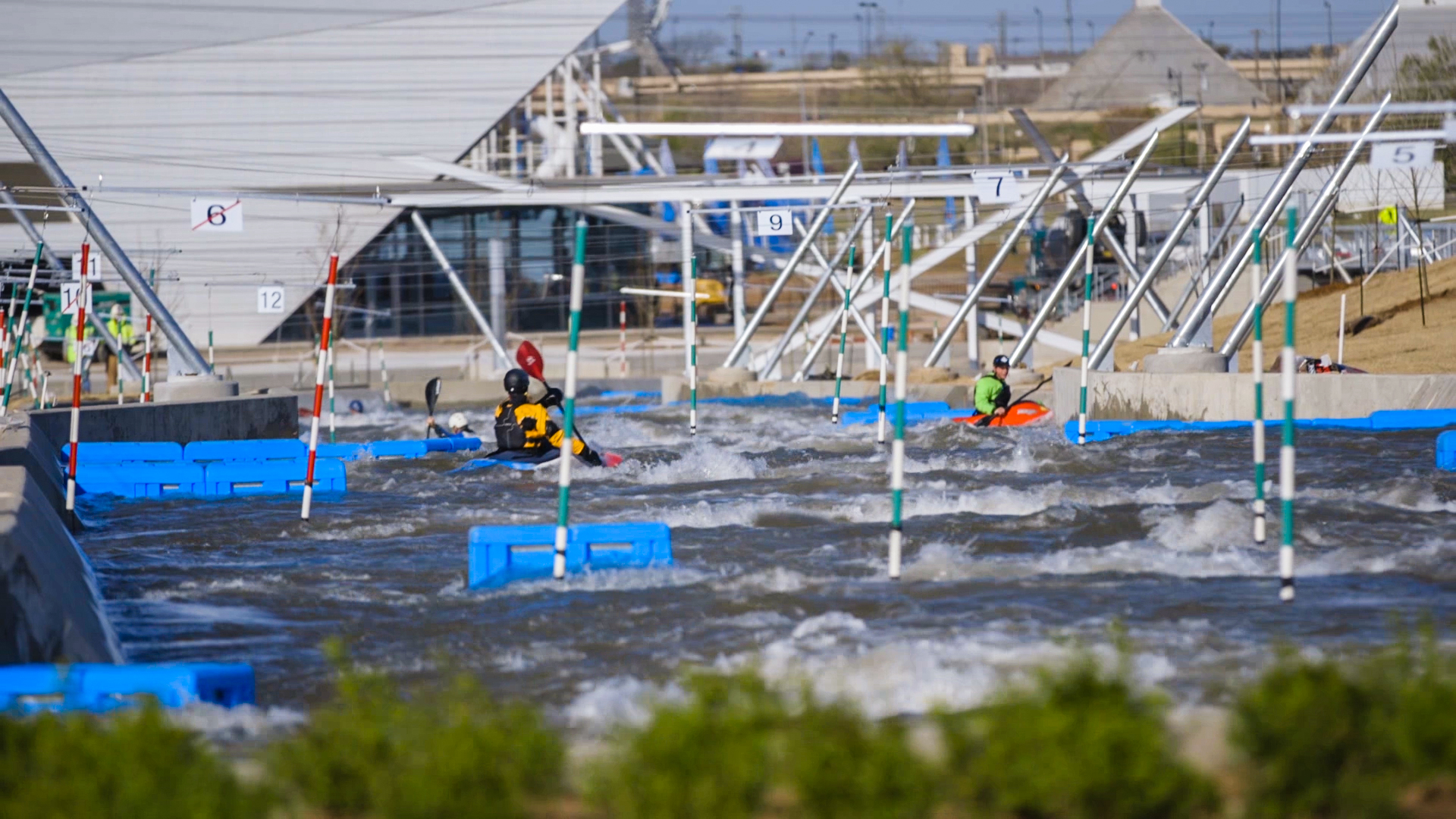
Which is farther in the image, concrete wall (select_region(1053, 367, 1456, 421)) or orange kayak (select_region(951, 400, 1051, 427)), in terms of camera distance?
orange kayak (select_region(951, 400, 1051, 427))

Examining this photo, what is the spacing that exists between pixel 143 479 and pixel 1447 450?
11224 mm

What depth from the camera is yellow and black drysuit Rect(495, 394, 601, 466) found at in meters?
15.6

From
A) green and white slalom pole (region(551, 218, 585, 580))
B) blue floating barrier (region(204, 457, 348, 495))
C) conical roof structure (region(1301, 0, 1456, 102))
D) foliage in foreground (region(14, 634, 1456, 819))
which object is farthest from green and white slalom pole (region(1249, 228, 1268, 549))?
conical roof structure (region(1301, 0, 1456, 102))

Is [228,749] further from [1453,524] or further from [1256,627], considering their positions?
[1453,524]

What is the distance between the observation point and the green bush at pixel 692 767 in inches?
148

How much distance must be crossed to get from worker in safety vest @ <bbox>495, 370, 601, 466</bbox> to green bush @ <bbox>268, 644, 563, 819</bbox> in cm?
1105

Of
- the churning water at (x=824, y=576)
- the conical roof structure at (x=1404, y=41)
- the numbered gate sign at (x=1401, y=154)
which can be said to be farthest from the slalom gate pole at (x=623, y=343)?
the numbered gate sign at (x=1401, y=154)

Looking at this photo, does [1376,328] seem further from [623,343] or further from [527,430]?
[527,430]

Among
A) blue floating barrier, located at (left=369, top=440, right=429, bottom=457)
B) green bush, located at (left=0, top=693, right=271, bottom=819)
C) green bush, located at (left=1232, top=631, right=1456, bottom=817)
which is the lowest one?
blue floating barrier, located at (left=369, top=440, right=429, bottom=457)

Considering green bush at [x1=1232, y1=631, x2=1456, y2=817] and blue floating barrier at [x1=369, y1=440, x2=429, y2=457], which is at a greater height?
green bush at [x1=1232, y1=631, x2=1456, y2=817]

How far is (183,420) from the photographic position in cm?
1752

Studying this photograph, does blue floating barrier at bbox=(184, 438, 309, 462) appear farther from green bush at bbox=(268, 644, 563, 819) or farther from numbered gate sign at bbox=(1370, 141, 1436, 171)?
green bush at bbox=(268, 644, 563, 819)

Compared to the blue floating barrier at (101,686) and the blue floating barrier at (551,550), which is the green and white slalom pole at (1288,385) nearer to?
the blue floating barrier at (551,550)

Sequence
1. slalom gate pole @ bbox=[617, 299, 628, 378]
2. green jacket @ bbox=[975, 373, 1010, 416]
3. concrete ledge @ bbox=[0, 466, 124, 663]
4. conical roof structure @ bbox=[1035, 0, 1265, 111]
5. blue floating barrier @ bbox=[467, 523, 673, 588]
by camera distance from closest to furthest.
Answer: concrete ledge @ bbox=[0, 466, 124, 663] < blue floating barrier @ bbox=[467, 523, 673, 588] < green jacket @ bbox=[975, 373, 1010, 416] < slalom gate pole @ bbox=[617, 299, 628, 378] < conical roof structure @ bbox=[1035, 0, 1265, 111]
